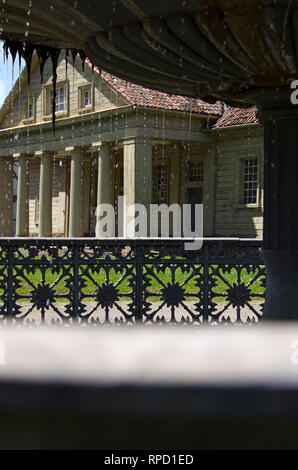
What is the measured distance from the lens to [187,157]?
31.4 m

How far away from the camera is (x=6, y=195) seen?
1480 inches

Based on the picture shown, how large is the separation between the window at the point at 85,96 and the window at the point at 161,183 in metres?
5.13

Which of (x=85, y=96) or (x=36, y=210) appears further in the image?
(x=36, y=210)

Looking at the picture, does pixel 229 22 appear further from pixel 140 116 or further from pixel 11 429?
pixel 140 116

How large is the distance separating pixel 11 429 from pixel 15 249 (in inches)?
275

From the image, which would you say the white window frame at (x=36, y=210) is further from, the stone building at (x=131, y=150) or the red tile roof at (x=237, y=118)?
the red tile roof at (x=237, y=118)

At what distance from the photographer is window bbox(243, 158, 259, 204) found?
28.3 metres

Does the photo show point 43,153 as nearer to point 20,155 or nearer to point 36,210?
point 20,155

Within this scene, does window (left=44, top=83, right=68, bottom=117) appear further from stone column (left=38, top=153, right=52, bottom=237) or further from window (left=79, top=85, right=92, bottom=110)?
stone column (left=38, top=153, right=52, bottom=237)

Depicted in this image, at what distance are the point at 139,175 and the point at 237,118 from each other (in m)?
5.41

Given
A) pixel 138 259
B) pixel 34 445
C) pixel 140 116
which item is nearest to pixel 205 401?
pixel 34 445

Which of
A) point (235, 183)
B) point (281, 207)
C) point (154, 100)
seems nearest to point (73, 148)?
point (154, 100)

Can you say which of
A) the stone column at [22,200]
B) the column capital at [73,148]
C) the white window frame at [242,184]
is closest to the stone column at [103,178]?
the column capital at [73,148]

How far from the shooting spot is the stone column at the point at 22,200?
35.3 metres
